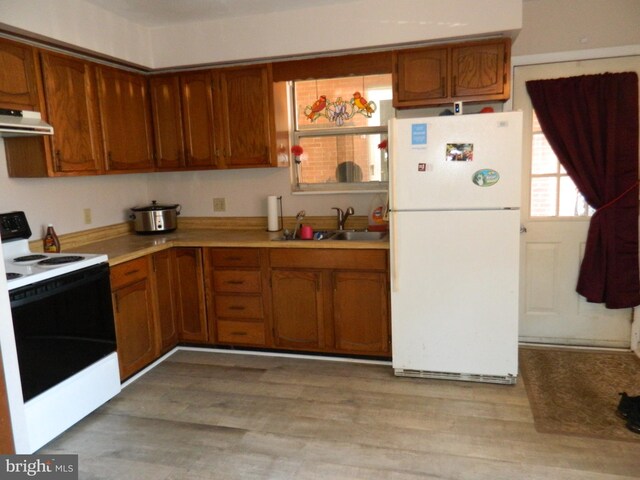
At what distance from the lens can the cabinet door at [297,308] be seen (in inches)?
130

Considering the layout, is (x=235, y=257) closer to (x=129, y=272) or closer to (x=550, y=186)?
(x=129, y=272)

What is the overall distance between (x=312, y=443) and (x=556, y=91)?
2.72 meters

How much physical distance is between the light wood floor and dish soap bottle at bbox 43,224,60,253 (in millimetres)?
986

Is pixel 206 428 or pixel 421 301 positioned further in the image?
pixel 421 301

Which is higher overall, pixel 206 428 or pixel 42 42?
pixel 42 42

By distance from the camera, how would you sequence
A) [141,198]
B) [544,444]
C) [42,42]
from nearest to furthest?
[544,444] → [42,42] → [141,198]

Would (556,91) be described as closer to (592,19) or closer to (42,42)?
(592,19)

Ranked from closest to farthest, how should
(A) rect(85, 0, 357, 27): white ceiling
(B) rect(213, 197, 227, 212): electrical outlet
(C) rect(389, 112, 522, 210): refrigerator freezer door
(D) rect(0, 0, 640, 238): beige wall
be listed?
(C) rect(389, 112, 522, 210): refrigerator freezer door < (D) rect(0, 0, 640, 238): beige wall < (A) rect(85, 0, 357, 27): white ceiling < (B) rect(213, 197, 227, 212): electrical outlet

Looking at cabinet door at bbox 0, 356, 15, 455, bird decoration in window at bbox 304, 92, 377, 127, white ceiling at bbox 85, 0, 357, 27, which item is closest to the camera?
cabinet door at bbox 0, 356, 15, 455

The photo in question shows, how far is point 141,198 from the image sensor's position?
13.5ft

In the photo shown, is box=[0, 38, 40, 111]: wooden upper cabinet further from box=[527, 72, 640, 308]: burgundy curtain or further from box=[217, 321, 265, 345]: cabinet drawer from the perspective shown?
box=[527, 72, 640, 308]: burgundy curtain

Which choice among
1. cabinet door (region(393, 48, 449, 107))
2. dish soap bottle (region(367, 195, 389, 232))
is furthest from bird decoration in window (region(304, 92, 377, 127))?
dish soap bottle (region(367, 195, 389, 232))

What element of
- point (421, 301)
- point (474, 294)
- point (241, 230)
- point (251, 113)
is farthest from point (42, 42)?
point (474, 294)

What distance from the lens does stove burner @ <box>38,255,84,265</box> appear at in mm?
2584
